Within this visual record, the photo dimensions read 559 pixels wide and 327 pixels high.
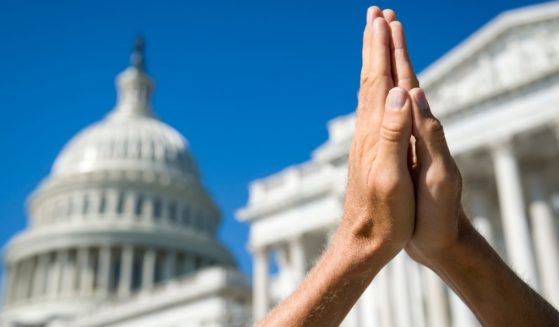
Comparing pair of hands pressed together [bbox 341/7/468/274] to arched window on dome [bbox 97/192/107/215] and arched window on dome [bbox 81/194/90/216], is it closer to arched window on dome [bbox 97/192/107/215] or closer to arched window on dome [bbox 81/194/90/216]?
arched window on dome [bbox 97/192/107/215]

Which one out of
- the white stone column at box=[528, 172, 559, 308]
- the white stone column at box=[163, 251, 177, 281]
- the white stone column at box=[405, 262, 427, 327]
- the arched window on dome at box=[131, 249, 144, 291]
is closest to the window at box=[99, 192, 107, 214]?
the arched window on dome at box=[131, 249, 144, 291]

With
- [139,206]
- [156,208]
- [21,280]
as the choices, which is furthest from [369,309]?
[21,280]

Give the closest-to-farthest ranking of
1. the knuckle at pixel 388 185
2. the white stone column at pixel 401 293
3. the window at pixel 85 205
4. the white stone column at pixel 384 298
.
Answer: the knuckle at pixel 388 185 → the white stone column at pixel 401 293 → the white stone column at pixel 384 298 → the window at pixel 85 205

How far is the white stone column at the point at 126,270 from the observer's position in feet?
298

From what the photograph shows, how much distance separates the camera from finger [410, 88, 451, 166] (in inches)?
153

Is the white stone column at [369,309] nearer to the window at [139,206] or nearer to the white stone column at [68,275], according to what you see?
the white stone column at [68,275]

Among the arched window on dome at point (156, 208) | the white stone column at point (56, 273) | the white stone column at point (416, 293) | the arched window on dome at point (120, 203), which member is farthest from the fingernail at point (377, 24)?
the arched window on dome at point (156, 208)

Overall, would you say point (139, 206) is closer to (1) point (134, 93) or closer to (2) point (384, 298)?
(1) point (134, 93)

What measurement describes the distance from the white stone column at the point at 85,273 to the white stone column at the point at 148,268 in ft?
23.1

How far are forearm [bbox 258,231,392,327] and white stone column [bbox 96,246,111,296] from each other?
3569 inches

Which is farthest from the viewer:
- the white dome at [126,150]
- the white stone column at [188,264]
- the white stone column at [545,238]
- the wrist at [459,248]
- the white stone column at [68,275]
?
the white dome at [126,150]

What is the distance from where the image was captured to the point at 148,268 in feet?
307

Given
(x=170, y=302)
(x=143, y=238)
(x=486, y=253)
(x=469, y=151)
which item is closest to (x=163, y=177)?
(x=143, y=238)

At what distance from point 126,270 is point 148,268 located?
2.96 m
